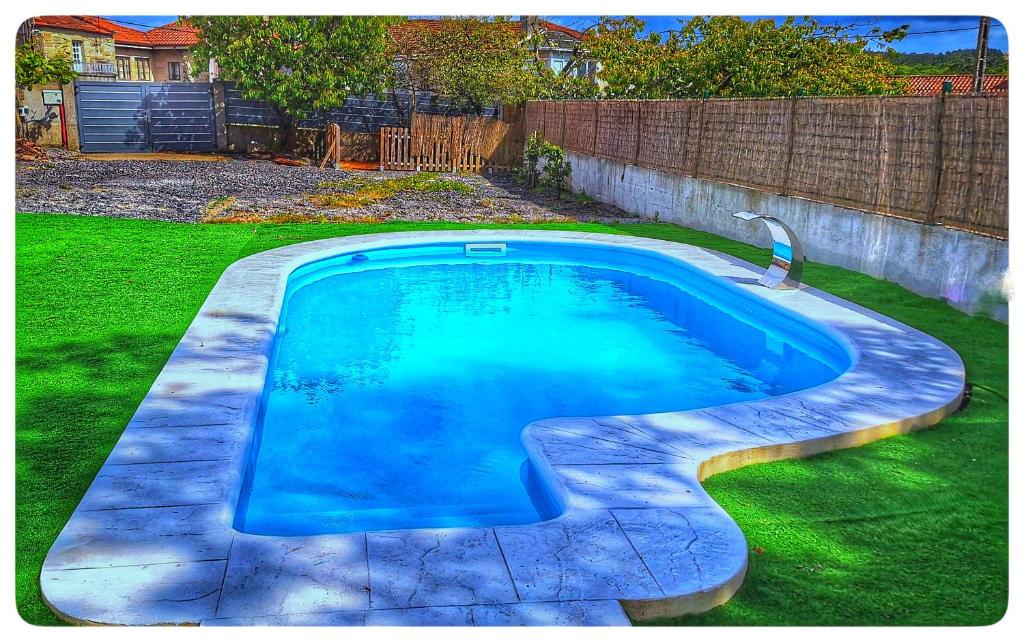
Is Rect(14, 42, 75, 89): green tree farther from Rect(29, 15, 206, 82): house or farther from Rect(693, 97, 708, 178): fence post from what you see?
Rect(693, 97, 708, 178): fence post

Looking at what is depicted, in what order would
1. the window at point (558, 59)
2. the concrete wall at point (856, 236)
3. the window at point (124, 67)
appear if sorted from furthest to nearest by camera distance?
1. the window at point (124, 67)
2. the window at point (558, 59)
3. the concrete wall at point (856, 236)

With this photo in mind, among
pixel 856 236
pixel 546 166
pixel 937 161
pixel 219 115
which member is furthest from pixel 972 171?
pixel 219 115

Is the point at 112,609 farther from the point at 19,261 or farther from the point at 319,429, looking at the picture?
the point at 19,261

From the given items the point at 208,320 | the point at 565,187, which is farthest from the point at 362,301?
the point at 565,187

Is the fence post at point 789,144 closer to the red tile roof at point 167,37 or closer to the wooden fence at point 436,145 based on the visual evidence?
the wooden fence at point 436,145

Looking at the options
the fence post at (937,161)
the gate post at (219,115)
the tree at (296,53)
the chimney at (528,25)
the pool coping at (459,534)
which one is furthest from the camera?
the chimney at (528,25)

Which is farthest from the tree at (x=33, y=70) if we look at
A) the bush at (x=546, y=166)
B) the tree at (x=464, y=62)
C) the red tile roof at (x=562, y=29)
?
the red tile roof at (x=562, y=29)

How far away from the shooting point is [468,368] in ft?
26.1

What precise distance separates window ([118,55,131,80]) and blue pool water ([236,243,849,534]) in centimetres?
3387

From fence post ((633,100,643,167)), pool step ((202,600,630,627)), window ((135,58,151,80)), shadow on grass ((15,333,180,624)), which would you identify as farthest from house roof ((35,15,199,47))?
pool step ((202,600,630,627))

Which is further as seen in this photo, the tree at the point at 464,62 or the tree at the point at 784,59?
the tree at the point at 464,62

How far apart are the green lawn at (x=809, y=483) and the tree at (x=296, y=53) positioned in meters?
16.5

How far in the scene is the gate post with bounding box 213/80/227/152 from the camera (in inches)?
1030

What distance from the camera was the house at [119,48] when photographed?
2712 centimetres
